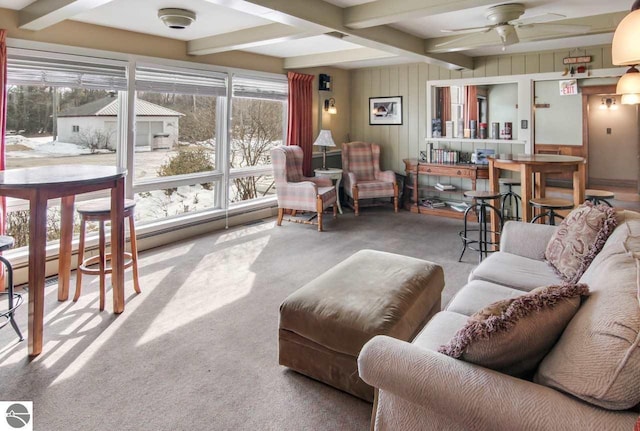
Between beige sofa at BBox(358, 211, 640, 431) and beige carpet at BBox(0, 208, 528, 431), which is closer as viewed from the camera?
beige sofa at BBox(358, 211, 640, 431)

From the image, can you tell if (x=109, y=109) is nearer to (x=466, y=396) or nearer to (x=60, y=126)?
(x=60, y=126)

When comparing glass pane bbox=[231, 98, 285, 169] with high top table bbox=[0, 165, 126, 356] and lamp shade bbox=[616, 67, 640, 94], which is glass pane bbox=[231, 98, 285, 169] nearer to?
high top table bbox=[0, 165, 126, 356]

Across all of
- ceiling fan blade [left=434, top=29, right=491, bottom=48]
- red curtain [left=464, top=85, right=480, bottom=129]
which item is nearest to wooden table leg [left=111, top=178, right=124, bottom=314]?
ceiling fan blade [left=434, top=29, right=491, bottom=48]

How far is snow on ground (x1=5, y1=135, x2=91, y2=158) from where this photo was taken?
3.61m

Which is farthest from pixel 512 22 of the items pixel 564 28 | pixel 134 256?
pixel 134 256

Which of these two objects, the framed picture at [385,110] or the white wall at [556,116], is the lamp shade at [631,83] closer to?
the white wall at [556,116]

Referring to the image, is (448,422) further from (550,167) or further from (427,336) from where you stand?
(550,167)

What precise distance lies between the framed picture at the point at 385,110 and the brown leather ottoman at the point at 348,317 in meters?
5.03

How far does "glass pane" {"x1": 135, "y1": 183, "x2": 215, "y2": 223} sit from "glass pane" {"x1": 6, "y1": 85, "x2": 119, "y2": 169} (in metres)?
0.61

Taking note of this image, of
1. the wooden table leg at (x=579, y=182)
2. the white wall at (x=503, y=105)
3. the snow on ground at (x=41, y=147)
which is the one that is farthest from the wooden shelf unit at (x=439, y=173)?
the snow on ground at (x=41, y=147)

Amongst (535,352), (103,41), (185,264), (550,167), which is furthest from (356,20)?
(535,352)

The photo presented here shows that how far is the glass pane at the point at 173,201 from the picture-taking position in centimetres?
472

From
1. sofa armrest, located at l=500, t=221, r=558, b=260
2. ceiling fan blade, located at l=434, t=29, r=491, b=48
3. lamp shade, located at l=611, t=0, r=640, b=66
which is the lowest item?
sofa armrest, located at l=500, t=221, r=558, b=260

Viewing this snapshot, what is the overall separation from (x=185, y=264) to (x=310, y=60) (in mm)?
3374
